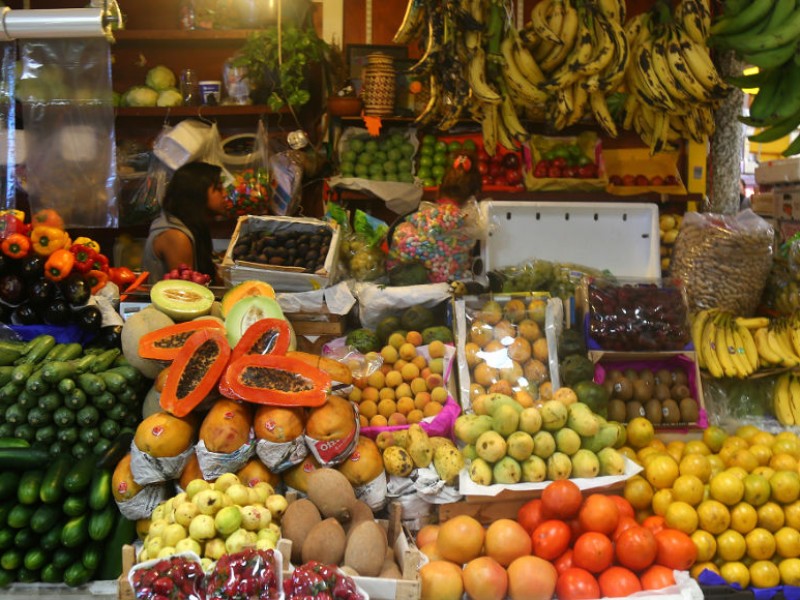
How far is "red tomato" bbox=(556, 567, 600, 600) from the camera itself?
221 centimetres

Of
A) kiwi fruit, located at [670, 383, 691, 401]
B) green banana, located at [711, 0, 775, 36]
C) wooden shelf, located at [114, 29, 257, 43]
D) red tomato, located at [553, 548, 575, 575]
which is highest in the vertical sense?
wooden shelf, located at [114, 29, 257, 43]

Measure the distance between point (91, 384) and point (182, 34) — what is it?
343cm

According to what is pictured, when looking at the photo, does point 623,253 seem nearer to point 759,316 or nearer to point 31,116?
point 759,316

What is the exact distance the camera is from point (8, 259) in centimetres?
313

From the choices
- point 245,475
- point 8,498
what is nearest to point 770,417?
point 245,475

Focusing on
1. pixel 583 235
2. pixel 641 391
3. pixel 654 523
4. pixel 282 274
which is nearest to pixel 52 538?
pixel 282 274

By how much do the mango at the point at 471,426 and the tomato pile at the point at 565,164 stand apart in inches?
108

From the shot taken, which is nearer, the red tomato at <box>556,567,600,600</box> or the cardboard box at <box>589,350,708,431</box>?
the red tomato at <box>556,567,600,600</box>

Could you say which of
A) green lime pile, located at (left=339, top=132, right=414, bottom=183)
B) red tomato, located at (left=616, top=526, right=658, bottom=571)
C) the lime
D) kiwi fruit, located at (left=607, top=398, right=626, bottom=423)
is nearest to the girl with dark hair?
green lime pile, located at (left=339, top=132, right=414, bottom=183)

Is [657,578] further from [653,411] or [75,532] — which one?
[75,532]

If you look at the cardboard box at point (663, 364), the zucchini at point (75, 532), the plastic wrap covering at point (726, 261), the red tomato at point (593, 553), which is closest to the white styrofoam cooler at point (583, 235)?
the plastic wrap covering at point (726, 261)

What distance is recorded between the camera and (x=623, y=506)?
2.54m

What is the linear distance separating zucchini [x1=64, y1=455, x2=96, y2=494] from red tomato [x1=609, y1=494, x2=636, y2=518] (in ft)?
5.80

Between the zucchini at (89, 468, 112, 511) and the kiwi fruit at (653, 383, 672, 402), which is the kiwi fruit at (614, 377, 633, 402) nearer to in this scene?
the kiwi fruit at (653, 383, 672, 402)
